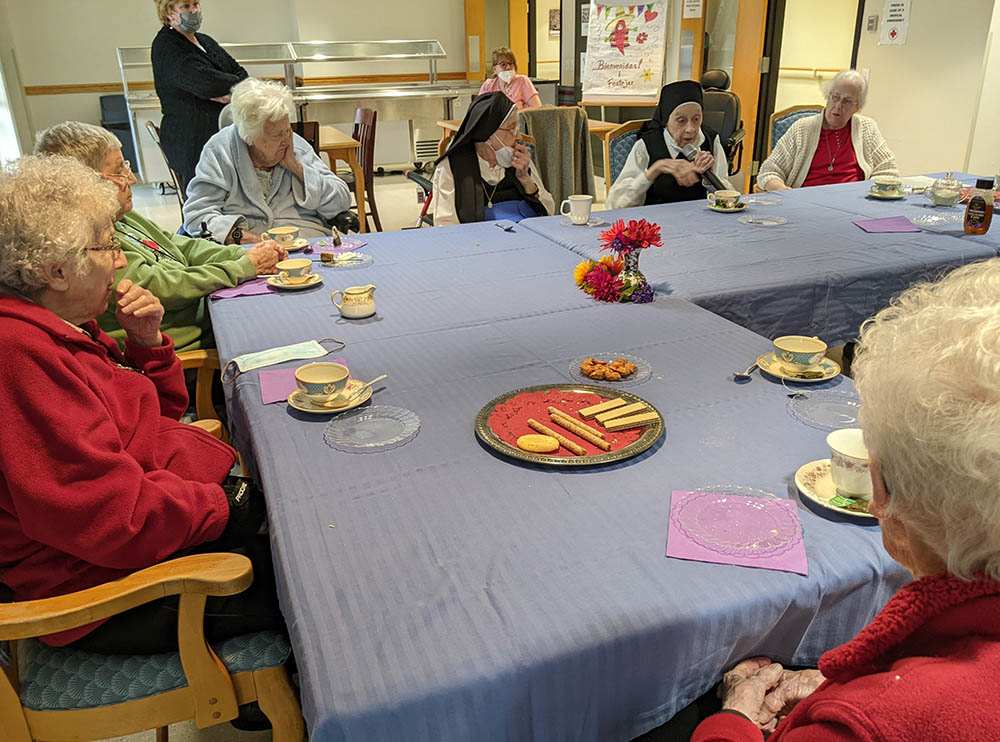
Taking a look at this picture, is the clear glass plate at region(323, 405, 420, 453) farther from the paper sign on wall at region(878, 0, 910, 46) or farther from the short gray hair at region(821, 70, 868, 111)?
the paper sign on wall at region(878, 0, 910, 46)

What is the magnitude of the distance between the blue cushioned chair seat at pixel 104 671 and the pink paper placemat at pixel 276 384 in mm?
461

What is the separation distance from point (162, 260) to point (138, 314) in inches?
26.4

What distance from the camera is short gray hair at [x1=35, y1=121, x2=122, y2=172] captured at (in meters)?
1.97

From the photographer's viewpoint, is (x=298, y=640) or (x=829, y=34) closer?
(x=298, y=640)

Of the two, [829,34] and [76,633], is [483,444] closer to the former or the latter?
[76,633]

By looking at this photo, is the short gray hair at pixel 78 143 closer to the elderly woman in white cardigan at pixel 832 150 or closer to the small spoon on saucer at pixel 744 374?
the small spoon on saucer at pixel 744 374

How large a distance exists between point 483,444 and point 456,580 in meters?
0.35

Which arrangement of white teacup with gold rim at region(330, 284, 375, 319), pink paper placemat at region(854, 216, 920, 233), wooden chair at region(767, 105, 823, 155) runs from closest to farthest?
white teacup with gold rim at region(330, 284, 375, 319) → pink paper placemat at region(854, 216, 920, 233) → wooden chair at region(767, 105, 823, 155)

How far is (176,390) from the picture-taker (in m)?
1.63

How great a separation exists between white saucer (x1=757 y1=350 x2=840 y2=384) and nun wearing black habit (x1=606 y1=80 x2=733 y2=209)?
206 centimetres

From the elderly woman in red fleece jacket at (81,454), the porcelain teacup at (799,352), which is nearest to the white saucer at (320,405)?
the elderly woman in red fleece jacket at (81,454)

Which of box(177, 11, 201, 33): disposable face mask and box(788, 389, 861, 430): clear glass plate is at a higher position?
box(177, 11, 201, 33): disposable face mask

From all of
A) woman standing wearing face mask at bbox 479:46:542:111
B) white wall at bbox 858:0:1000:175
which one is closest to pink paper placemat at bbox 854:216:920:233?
white wall at bbox 858:0:1000:175

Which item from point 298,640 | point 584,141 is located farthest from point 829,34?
point 298,640
